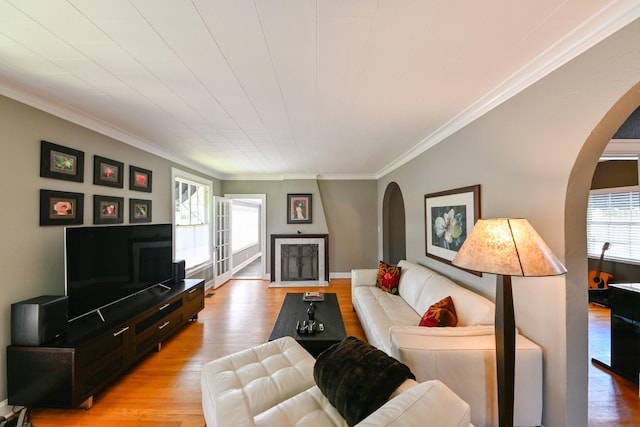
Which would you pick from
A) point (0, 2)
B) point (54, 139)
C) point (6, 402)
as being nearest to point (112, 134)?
point (54, 139)

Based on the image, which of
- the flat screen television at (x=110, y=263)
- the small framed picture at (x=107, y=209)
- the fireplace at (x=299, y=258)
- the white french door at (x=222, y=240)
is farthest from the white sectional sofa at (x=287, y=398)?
the white french door at (x=222, y=240)

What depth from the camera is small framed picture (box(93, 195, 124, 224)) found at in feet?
8.42

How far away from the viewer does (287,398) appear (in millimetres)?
1450

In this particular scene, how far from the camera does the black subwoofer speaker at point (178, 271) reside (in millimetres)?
3500

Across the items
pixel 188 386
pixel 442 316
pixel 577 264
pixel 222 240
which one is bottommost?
pixel 188 386

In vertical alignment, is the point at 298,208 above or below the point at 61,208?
above

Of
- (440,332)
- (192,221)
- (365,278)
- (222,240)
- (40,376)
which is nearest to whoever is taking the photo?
(440,332)

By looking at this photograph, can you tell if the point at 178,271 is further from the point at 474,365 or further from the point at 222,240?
the point at 474,365

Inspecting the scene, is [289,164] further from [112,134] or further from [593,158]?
[593,158]

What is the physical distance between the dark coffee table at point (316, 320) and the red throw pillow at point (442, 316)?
756 millimetres

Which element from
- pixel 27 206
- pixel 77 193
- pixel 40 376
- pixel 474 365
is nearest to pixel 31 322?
pixel 40 376

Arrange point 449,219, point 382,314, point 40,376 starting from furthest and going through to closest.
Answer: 1. point 449,219
2. point 382,314
3. point 40,376

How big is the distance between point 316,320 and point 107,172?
2.82 metres

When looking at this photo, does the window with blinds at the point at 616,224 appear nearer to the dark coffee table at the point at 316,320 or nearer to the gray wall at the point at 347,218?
the gray wall at the point at 347,218
